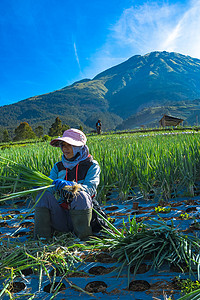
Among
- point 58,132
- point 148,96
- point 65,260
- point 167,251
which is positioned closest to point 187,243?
point 167,251

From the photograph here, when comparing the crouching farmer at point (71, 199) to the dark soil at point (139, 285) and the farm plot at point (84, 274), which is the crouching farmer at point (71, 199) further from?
the dark soil at point (139, 285)

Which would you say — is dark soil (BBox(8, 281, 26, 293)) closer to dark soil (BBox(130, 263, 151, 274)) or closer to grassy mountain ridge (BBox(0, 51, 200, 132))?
dark soil (BBox(130, 263, 151, 274))

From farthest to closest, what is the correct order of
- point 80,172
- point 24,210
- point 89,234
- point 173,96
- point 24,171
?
1. point 173,96
2. point 24,210
3. point 80,172
4. point 89,234
5. point 24,171

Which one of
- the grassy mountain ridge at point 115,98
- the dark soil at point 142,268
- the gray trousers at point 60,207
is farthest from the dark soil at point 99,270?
the grassy mountain ridge at point 115,98

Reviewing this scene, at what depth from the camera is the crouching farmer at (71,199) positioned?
1812 mm

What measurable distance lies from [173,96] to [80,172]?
136 m

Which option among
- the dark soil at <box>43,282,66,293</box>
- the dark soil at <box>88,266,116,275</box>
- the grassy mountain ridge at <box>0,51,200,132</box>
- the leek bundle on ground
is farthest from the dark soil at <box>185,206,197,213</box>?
the grassy mountain ridge at <box>0,51,200,132</box>

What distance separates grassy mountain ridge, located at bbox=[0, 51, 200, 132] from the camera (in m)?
122

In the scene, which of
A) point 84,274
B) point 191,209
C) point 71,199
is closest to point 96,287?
point 84,274

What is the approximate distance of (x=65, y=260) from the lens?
1519 mm

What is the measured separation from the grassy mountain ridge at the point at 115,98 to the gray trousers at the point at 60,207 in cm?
10308

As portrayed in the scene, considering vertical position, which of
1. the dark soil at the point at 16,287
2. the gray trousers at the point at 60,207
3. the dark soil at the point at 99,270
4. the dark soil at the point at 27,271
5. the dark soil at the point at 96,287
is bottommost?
the dark soil at the point at 96,287

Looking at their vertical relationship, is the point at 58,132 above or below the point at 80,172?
above

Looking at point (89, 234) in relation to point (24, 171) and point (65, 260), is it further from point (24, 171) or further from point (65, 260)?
point (24, 171)
